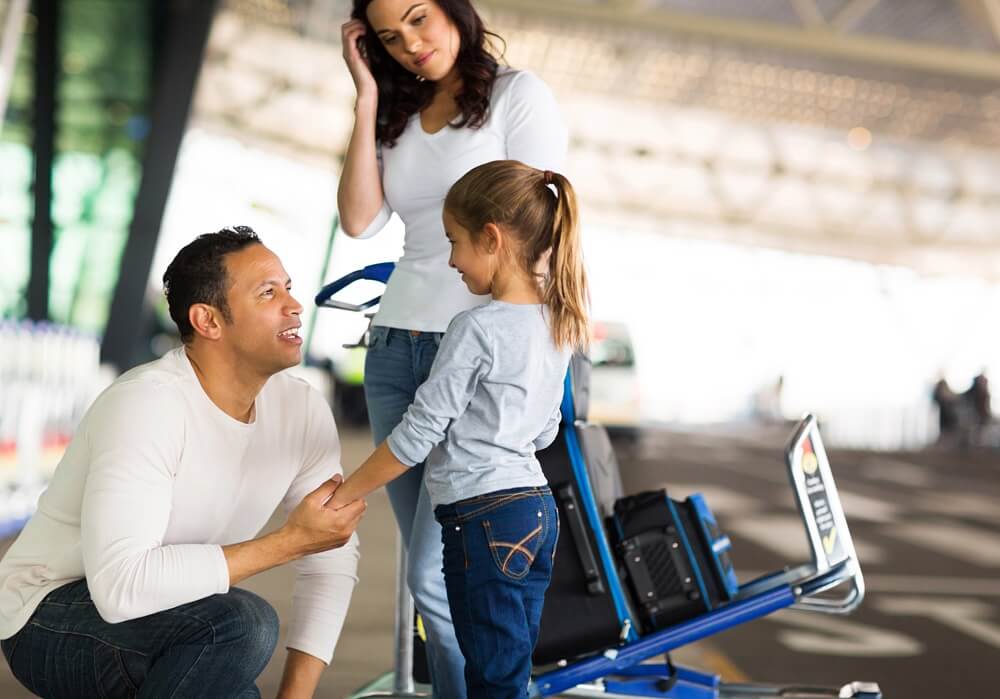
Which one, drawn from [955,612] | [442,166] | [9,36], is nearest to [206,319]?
[442,166]

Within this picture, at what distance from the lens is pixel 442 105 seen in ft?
9.47

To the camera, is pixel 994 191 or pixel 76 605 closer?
pixel 76 605

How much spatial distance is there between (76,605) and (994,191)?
39639mm

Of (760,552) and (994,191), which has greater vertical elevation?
(994,191)

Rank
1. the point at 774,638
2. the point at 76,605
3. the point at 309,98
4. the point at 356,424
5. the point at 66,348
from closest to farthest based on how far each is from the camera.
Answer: the point at 76,605 → the point at 774,638 → the point at 66,348 → the point at 356,424 → the point at 309,98

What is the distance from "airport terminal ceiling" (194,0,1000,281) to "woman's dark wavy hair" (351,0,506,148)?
47.2ft

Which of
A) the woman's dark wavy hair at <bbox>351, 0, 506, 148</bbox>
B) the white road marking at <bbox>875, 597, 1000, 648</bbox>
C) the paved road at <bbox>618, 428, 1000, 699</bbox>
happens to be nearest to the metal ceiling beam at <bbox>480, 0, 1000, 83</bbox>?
the paved road at <bbox>618, 428, 1000, 699</bbox>

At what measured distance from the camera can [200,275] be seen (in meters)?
2.43

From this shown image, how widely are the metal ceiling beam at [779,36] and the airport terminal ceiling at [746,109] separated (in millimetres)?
28

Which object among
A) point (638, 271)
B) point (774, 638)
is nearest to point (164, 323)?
point (638, 271)

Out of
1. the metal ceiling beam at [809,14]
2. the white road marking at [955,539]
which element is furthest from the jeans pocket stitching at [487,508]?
the metal ceiling beam at [809,14]

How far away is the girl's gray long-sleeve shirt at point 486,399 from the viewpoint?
2399 millimetres

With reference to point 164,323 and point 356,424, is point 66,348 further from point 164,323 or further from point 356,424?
point 164,323

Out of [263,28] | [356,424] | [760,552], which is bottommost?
[356,424]
